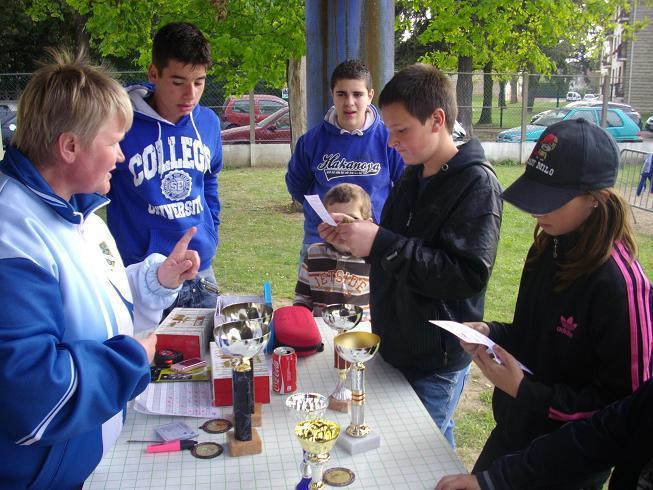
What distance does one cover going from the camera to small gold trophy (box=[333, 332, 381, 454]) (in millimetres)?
1796

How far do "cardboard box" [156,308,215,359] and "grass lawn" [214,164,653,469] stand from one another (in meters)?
1.78

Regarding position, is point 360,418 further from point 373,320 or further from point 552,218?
point 552,218

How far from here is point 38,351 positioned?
1311 mm

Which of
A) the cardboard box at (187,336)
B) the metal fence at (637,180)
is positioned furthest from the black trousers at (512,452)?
the metal fence at (637,180)

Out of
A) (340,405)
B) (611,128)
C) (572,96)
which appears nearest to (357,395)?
(340,405)

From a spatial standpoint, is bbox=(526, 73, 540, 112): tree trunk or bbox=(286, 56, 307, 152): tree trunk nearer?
bbox=(286, 56, 307, 152): tree trunk

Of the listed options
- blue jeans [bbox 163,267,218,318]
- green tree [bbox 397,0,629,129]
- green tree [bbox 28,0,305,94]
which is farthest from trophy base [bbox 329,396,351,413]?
green tree [bbox 397,0,629,129]

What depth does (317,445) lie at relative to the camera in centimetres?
153

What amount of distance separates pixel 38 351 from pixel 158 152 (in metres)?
1.88

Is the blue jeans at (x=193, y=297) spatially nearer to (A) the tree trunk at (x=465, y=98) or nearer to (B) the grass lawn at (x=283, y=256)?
(B) the grass lawn at (x=283, y=256)

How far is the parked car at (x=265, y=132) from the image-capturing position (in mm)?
15273

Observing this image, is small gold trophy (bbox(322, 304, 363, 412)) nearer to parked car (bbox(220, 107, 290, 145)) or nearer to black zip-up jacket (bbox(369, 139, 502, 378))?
black zip-up jacket (bbox(369, 139, 502, 378))

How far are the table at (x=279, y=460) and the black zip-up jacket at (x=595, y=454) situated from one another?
6.1 inches

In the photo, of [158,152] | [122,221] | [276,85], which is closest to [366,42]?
[158,152]
